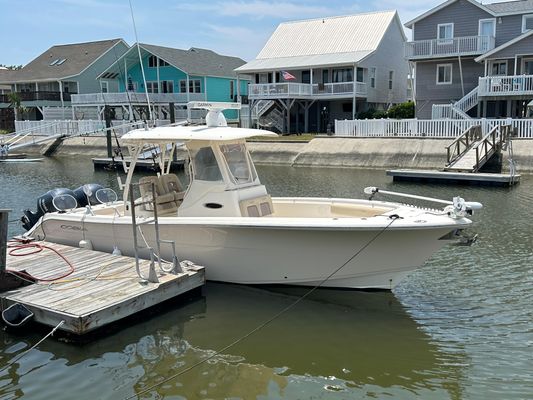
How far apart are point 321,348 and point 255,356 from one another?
917mm

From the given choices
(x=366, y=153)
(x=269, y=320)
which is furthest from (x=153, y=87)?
(x=269, y=320)

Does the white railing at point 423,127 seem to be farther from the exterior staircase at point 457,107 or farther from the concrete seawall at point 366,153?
the exterior staircase at point 457,107

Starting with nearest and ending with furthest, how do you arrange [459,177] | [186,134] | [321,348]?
[321,348] → [186,134] → [459,177]

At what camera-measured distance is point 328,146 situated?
3181 centimetres

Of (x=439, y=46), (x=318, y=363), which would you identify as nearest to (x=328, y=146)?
(x=439, y=46)

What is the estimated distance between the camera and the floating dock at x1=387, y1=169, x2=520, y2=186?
21.6 metres

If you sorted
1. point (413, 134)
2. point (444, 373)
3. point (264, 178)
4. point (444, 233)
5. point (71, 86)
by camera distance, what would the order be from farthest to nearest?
1. point (71, 86)
2. point (413, 134)
3. point (264, 178)
4. point (444, 233)
5. point (444, 373)

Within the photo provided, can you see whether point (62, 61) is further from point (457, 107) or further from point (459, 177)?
point (459, 177)

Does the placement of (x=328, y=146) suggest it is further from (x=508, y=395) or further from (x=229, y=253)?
(x=508, y=395)

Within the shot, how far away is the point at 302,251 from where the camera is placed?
8.92m

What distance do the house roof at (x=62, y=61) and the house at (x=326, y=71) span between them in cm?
2037

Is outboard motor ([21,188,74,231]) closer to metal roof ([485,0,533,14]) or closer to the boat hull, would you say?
the boat hull

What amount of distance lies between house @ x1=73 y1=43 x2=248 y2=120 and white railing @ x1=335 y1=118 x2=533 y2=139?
18.5 m

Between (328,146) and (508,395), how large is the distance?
25978mm
